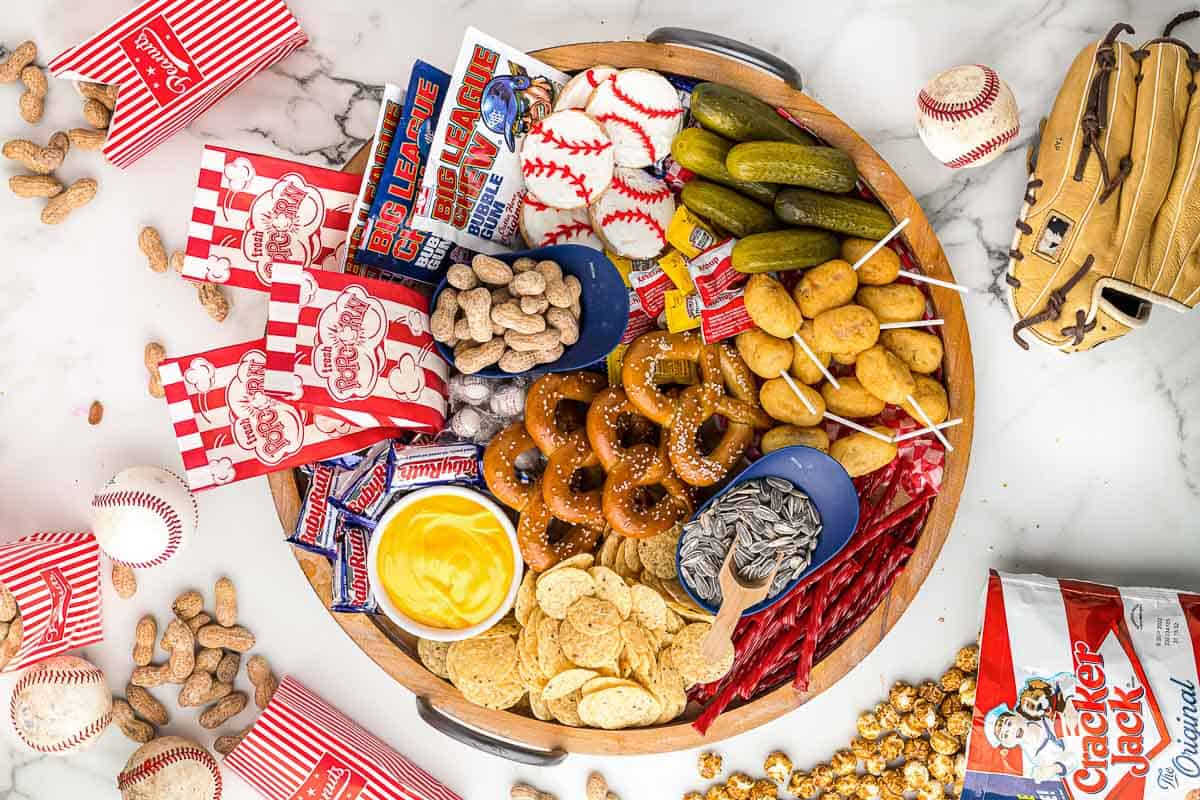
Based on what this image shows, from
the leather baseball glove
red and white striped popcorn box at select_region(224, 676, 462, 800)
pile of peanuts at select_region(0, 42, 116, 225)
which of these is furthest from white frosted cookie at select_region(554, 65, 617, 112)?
red and white striped popcorn box at select_region(224, 676, 462, 800)

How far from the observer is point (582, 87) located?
208 centimetres

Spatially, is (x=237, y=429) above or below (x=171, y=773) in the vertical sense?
above

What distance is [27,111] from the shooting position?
2.31 m

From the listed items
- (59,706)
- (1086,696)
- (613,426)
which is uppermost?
(613,426)

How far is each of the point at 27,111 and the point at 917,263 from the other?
2216 millimetres

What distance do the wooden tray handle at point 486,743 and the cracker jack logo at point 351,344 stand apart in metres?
0.84

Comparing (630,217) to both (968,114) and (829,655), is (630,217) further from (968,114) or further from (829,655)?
(829,655)

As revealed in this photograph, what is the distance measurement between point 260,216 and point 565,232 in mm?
694

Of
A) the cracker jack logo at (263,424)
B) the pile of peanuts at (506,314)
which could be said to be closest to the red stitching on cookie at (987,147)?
the pile of peanuts at (506,314)

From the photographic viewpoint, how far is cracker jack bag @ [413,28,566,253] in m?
2.01

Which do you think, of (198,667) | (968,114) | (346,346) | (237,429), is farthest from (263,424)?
(968,114)

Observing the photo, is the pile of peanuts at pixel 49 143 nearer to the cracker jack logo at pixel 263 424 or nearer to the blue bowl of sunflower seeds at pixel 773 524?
the cracker jack logo at pixel 263 424

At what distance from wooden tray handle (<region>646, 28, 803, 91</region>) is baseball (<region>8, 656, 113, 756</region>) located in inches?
84.6

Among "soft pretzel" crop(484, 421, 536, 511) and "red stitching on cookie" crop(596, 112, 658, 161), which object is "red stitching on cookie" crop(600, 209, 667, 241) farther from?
"soft pretzel" crop(484, 421, 536, 511)
